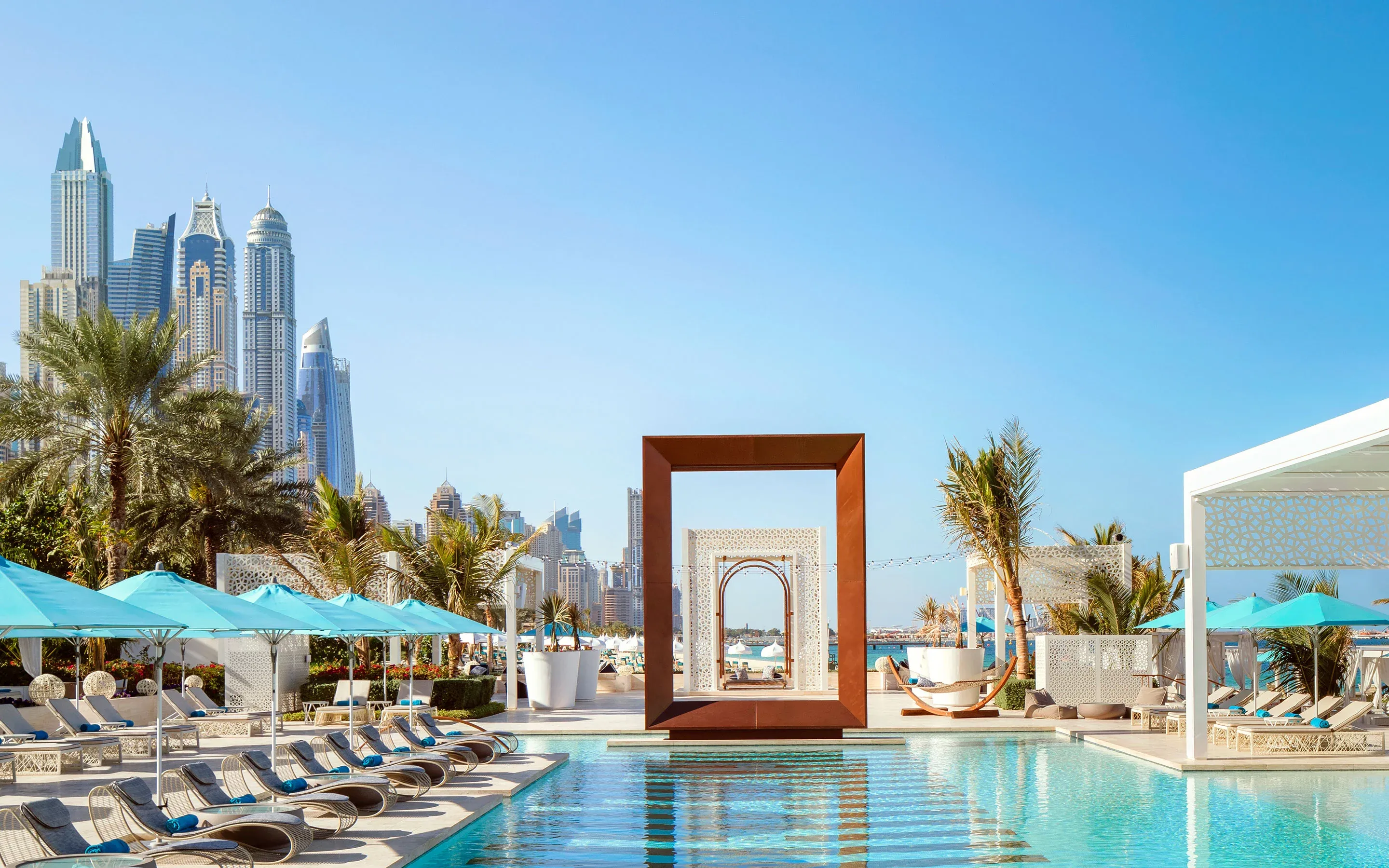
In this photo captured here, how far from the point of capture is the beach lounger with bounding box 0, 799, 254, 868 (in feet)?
20.2

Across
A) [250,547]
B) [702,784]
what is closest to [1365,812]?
[702,784]

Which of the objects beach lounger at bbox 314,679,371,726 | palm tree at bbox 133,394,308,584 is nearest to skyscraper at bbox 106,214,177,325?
palm tree at bbox 133,394,308,584

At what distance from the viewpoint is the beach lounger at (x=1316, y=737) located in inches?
501

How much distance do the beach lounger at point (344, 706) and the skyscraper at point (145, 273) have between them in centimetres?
19447

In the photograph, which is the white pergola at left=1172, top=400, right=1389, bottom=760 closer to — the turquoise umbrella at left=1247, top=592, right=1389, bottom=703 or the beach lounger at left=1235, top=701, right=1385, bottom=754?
the beach lounger at left=1235, top=701, right=1385, bottom=754

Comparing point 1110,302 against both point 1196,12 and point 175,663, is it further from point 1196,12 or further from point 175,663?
point 175,663

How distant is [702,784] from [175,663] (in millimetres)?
12533

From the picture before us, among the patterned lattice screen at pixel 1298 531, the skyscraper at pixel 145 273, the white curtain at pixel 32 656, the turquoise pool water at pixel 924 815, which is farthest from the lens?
the skyscraper at pixel 145 273

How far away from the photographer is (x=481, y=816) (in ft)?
31.3

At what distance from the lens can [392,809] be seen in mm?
9656

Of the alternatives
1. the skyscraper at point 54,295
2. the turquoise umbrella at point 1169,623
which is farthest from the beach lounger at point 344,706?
the skyscraper at point 54,295

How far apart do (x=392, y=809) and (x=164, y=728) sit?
19.3ft

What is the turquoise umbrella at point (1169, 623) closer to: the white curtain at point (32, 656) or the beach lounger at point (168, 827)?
the beach lounger at point (168, 827)

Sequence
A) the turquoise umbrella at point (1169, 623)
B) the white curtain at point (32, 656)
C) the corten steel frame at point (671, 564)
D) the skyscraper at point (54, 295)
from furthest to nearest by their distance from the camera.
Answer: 1. the skyscraper at point (54, 295)
2. the turquoise umbrella at point (1169, 623)
3. the white curtain at point (32, 656)
4. the corten steel frame at point (671, 564)
